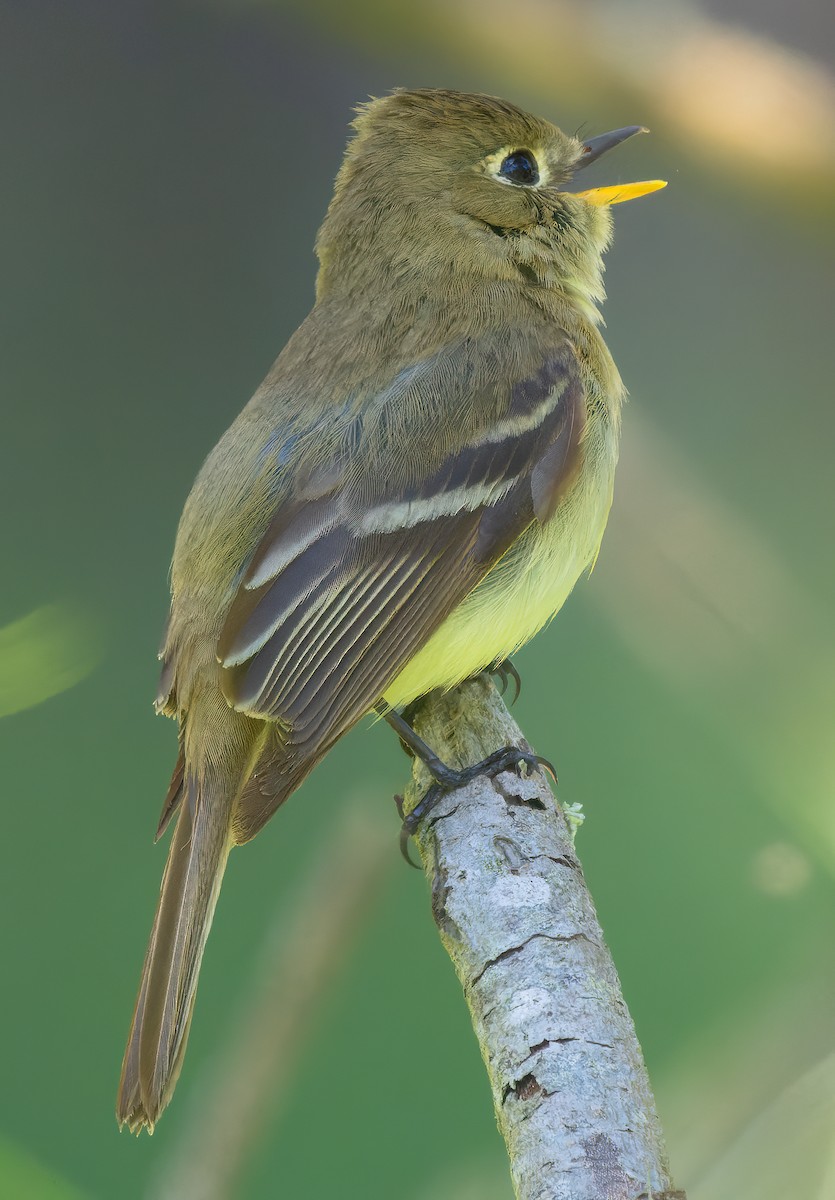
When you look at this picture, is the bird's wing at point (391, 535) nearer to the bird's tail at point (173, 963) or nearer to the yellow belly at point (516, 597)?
the yellow belly at point (516, 597)

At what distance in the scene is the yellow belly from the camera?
1.51 meters

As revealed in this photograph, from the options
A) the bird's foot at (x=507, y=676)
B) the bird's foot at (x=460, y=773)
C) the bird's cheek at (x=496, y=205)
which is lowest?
the bird's foot at (x=460, y=773)

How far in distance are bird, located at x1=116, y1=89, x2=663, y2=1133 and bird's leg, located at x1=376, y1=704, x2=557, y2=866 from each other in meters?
0.09

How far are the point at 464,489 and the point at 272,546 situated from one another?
249mm

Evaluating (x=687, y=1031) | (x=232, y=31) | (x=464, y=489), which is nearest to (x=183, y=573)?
(x=464, y=489)

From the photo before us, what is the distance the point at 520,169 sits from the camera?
1789 mm

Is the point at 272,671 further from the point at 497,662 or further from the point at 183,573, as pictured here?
the point at 497,662

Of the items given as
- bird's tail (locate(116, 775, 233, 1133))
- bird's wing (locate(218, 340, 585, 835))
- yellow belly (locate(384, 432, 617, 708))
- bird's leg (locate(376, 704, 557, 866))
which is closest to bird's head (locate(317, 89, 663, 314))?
bird's wing (locate(218, 340, 585, 835))

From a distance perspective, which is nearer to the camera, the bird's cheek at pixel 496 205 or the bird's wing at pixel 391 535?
the bird's wing at pixel 391 535

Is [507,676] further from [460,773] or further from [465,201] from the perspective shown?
[465,201]

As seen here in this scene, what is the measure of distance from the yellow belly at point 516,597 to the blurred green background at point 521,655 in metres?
0.40

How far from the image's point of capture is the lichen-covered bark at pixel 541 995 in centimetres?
96

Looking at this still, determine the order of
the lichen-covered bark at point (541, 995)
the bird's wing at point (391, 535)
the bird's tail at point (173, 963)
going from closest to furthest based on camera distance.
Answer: the lichen-covered bark at point (541, 995) < the bird's tail at point (173, 963) < the bird's wing at point (391, 535)

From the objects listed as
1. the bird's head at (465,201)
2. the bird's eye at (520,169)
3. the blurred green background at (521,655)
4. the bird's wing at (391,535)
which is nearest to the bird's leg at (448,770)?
the bird's wing at (391,535)
